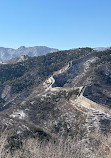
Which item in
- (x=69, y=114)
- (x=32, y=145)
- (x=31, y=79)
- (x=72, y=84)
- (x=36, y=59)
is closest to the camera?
Answer: (x=32, y=145)

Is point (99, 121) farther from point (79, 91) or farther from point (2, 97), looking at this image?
point (2, 97)

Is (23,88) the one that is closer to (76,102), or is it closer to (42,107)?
(42,107)

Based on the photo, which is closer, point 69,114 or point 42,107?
point 69,114

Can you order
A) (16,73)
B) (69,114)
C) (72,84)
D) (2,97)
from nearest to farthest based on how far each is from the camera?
(69,114), (72,84), (2,97), (16,73)

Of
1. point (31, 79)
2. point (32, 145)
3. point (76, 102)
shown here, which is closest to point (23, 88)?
point (31, 79)

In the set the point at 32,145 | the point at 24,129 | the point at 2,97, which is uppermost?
the point at 32,145

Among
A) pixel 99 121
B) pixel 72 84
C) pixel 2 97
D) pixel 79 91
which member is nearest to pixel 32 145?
pixel 99 121

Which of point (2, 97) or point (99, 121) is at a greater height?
point (99, 121)
